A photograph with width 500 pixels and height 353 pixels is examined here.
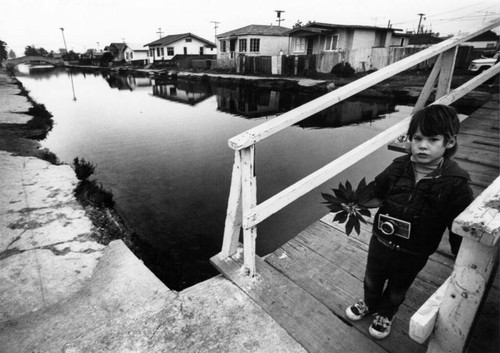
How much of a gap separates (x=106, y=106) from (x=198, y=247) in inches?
599

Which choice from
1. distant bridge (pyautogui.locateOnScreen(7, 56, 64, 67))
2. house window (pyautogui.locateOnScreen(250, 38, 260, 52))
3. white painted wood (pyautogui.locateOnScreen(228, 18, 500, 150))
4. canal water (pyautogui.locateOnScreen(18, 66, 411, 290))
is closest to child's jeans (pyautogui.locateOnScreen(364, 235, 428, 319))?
white painted wood (pyautogui.locateOnScreen(228, 18, 500, 150))

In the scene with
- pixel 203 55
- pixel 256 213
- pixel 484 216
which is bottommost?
pixel 256 213

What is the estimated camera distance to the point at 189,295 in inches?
77.4

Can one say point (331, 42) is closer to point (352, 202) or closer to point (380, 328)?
point (352, 202)

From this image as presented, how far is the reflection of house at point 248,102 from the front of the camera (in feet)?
46.1

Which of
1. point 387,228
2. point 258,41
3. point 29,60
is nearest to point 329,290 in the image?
point 387,228

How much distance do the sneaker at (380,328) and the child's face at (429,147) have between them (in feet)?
3.22

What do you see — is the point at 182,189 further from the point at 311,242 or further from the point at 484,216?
the point at 484,216

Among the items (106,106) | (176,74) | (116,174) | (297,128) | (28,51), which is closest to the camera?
(116,174)

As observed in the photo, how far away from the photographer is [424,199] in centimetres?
137

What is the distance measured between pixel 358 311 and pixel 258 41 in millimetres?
34475

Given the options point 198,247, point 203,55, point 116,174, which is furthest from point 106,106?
point 203,55

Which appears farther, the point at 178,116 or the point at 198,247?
the point at 178,116

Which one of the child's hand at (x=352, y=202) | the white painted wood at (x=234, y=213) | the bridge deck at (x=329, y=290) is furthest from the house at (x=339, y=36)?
the child's hand at (x=352, y=202)
